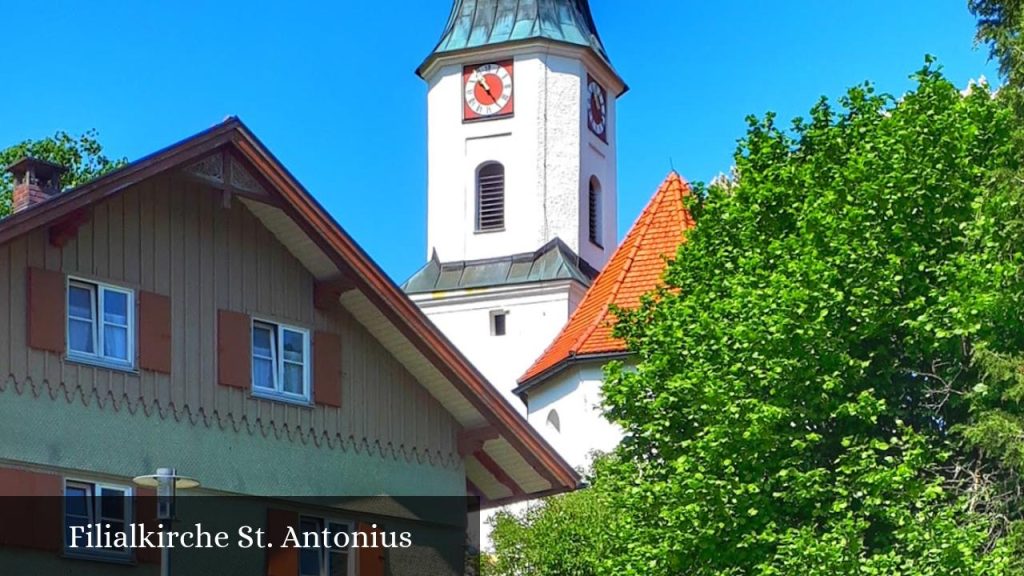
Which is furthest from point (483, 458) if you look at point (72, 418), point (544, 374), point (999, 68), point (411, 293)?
point (411, 293)

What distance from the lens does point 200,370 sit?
21844 mm

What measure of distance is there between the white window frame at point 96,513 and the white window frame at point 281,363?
220cm

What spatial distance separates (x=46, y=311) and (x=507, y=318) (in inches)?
1686

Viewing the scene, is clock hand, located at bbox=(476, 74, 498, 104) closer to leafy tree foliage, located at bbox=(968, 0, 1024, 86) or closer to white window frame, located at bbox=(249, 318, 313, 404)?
leafy tree foliage, located at bbox=(968, 0, 1024, 86)

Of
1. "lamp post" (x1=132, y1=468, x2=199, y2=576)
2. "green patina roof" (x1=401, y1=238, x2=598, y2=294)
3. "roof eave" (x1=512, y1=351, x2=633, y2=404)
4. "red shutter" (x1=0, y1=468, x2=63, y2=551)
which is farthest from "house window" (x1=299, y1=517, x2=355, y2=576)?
"green patina roof" (x1=401, y1=238, x2=598, y2=294)

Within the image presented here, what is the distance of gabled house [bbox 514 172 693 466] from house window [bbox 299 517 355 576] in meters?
22.9

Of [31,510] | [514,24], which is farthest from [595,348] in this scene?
[31,510]

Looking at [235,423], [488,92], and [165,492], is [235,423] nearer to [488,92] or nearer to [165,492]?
[165,492]

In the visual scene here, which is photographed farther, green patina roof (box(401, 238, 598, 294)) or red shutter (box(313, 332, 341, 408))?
green patina roof (box(401, 238, 598, 294))

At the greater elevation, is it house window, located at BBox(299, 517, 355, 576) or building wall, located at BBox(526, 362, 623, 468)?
building wall, located at BBox(526, 362, 623, 468)

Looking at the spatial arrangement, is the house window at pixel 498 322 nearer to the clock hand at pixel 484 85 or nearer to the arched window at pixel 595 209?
the arched window at pixel 595 209

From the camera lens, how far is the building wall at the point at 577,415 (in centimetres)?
4709

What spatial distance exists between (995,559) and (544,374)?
24009 millimetres

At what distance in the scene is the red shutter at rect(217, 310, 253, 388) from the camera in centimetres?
2205
